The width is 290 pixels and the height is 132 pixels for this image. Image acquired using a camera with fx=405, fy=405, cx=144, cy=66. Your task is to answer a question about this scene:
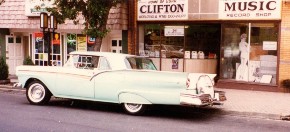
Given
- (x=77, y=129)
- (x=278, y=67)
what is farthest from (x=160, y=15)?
(x=77, y=129)

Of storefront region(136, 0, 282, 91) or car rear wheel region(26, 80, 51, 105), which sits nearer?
car rear wheel region(26, 80, 51, 105)

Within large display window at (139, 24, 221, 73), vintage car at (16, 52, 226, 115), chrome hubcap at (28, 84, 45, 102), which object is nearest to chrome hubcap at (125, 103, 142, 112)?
vintage car at (16, 52, 226, 115)

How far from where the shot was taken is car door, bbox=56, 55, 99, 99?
1054 centimetres

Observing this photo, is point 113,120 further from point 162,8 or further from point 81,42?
point 81,42

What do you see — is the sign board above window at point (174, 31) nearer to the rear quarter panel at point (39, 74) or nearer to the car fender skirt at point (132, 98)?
the rear quarter panel at point (39, 74)

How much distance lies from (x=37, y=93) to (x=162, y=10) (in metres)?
6.81

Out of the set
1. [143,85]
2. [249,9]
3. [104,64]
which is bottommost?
[143,85]

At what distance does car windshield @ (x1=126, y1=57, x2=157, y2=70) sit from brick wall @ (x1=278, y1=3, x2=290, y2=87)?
5.67m

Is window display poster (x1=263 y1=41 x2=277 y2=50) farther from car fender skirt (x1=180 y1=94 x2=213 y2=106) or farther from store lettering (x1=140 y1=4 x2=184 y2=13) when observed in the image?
car fender skirt (x1=180 y1=94 x2=213 y2=106)

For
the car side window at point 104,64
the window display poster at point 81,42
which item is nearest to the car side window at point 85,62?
the car side window at point 104,64

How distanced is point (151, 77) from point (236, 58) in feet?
22.1

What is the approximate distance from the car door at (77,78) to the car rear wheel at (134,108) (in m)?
1.00

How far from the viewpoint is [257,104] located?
1174cm

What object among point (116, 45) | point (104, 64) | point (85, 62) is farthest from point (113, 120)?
point (116, 45)
